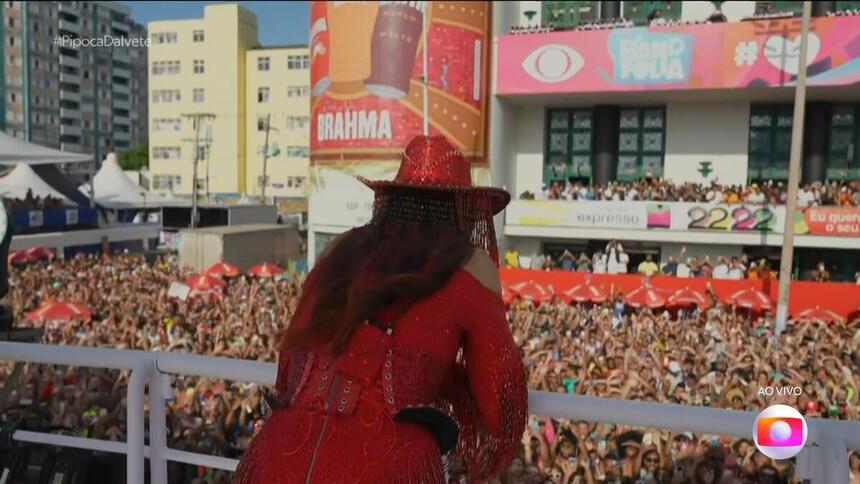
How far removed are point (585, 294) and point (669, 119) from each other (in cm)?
1080

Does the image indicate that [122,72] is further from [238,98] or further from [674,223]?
[674,223]

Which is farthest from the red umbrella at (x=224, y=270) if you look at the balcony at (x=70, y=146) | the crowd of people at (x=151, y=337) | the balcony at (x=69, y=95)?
the balcony at (x=69, y=95)

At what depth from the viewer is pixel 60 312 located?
1257cm

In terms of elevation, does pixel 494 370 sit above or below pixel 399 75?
below

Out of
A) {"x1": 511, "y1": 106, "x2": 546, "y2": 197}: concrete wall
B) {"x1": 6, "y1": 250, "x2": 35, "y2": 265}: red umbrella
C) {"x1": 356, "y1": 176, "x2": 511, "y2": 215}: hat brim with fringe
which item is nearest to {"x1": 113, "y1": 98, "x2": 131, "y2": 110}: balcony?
{"x1": 6, "y1": 250, "x2": 35, "y2": 265}: red umbrella

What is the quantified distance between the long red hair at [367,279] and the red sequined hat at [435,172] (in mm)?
123

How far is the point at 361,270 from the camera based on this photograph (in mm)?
1778

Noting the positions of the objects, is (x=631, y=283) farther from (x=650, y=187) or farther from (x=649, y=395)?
(x=649, y=395)

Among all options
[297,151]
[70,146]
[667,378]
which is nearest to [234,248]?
[667,378]

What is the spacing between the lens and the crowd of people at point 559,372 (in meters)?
3.27

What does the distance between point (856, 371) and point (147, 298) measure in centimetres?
1190

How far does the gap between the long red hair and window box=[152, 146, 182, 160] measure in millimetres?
60772

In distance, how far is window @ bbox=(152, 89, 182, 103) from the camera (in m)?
58.2

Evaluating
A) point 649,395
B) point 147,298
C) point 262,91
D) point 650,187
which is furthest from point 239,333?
point 262,91
